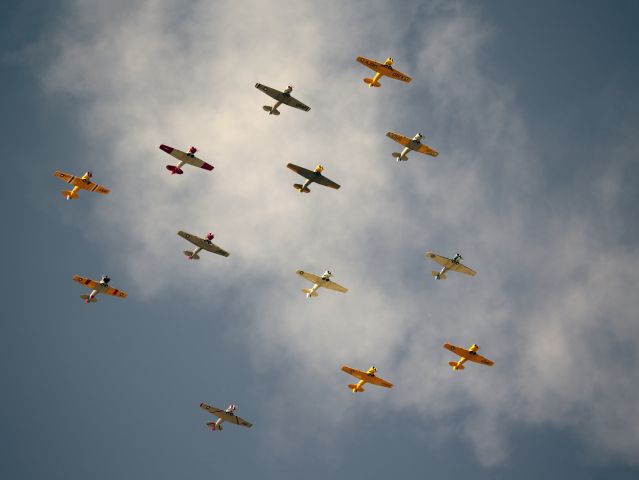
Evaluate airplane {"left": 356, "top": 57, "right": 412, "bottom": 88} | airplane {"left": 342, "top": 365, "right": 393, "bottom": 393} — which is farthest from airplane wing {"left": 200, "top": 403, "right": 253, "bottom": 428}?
airplane {"left": 356, "top": 57, "right": 412, "bottom": 88}

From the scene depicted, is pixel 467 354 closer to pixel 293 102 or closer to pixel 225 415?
pixel 225 415

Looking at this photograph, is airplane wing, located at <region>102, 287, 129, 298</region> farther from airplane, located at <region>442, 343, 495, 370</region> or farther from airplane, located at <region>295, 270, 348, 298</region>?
airplane, located at <region>442, 343, 495, 370</region>

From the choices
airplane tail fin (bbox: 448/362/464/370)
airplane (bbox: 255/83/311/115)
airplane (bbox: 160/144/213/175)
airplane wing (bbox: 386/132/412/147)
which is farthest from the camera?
airplane wing (bbox: 386/132/412/147)

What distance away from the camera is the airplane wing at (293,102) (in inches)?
3911

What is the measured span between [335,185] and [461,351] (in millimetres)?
27866

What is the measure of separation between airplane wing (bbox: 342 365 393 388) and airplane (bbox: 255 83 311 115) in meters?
35.3

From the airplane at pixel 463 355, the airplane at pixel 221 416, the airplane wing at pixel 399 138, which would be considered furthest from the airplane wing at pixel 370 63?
the airplane at pixel 221 416

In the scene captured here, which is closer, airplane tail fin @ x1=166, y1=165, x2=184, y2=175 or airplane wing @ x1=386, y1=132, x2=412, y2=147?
airplane tail fin @ x1=166, y1=165, x2=184, y2=175

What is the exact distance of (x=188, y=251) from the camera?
99375 millimetres

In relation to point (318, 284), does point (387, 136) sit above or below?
above

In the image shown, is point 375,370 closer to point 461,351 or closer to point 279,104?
point 461,351

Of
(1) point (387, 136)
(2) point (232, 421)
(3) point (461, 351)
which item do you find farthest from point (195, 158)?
(3) point (461, 351)

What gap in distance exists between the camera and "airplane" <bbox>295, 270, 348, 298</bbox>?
101375mm

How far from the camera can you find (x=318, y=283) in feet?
336
